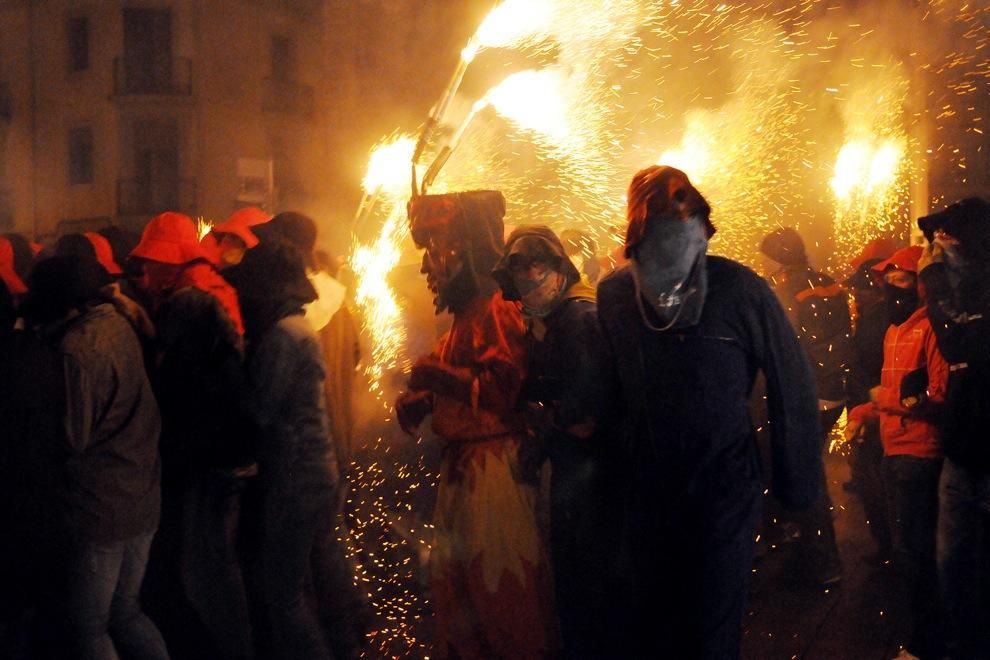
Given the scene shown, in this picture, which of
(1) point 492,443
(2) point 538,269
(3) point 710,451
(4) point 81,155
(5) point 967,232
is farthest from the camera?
(4) point 81,155

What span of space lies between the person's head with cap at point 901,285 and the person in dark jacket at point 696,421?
85.4 inches

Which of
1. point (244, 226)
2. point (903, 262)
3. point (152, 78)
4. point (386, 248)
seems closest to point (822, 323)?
point (903, 262)

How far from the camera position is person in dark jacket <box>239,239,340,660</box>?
4426mm

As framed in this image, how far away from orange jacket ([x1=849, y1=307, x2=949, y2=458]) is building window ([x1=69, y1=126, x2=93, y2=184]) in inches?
1029

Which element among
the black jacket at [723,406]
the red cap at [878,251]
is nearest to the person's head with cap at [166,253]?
the black jacket at [723,406]

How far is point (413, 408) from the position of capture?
461 centimetres

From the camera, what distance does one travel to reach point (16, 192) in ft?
88.3

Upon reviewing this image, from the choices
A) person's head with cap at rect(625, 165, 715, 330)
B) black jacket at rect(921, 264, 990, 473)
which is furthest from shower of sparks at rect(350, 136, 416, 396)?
person's head with cap at rect(625, 165, 715, 330)

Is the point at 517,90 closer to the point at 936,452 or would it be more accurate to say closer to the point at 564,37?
the point at 564,37

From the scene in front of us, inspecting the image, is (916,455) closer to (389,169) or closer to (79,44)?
(389,169)

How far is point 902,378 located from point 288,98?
22947 mm

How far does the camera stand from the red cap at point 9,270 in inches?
213

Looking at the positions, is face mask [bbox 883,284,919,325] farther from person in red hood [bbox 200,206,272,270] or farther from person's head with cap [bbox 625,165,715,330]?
person in red hood [bbox 200,206,272,270]

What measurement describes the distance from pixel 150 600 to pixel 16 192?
79.4ft
